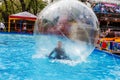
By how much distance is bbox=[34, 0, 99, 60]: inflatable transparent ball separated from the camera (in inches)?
442

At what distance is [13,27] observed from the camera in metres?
31.4

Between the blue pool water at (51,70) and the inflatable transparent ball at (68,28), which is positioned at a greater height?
the inflatable transparent ball at (68,28)

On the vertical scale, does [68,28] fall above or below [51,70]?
above

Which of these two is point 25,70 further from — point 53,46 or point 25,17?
point 25,17

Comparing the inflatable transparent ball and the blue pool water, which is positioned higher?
the inflatable transparent ball

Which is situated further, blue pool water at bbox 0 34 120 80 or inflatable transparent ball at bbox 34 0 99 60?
inflatable transparent ball at bbox 34 0 99 60

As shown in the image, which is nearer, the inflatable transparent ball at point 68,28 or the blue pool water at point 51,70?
the blue pool water at point 51,70

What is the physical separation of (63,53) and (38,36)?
1262 millimetres

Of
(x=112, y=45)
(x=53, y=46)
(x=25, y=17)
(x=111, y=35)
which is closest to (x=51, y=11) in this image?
(x=53, y=46)

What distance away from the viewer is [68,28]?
36.6ft

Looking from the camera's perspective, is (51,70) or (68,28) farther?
(68,28)

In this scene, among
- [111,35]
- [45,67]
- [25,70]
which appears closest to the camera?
[25,70]

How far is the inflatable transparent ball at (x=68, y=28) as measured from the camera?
36.9 ft

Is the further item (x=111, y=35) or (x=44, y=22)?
(x=111, y=35)
